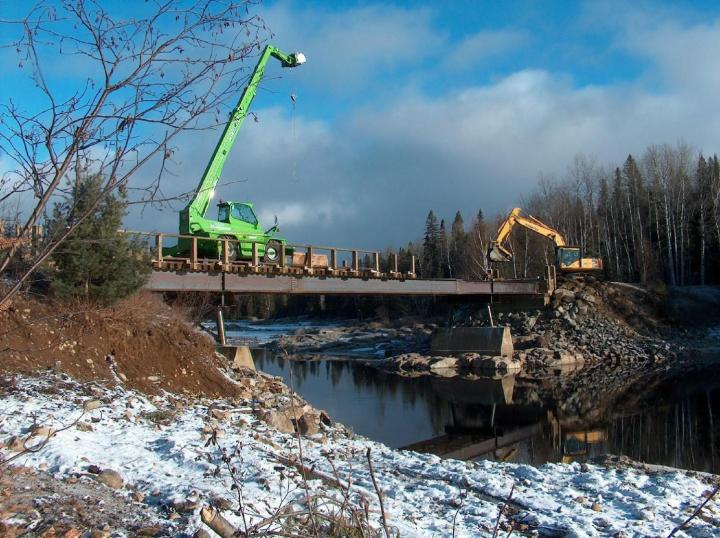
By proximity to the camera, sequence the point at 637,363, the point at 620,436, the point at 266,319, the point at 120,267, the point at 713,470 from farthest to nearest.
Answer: the point at 266,319 < the point at 637,363 < the point at 620,436 < the point at 120,267 < the point at 713,470

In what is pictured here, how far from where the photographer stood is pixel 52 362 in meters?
12.9

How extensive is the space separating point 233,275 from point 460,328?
22086 millimetres

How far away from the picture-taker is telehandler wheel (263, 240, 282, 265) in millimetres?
26062

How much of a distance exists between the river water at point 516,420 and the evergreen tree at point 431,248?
50222 millimetres

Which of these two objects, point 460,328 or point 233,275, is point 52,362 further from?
point 460,328

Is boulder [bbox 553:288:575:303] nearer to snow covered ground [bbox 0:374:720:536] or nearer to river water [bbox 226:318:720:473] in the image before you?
river water [bbox 226:318:720:473]

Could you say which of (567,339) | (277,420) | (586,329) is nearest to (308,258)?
(277,420)

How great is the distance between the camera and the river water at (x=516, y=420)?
1695cm

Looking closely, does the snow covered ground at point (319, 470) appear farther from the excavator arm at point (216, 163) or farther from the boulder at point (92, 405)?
the excavator arm at point (216, 163)

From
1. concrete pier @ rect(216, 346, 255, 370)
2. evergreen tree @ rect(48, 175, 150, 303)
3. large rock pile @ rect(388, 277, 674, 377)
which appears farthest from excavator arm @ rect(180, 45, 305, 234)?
large rock pile @ rect(388, 277, 674, 377)

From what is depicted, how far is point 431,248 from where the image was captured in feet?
286

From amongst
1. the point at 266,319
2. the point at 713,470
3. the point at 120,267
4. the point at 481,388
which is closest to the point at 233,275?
the point at 120,267

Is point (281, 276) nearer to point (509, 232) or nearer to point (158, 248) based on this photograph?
point (158, 248)

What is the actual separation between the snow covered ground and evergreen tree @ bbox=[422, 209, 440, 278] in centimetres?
7198
